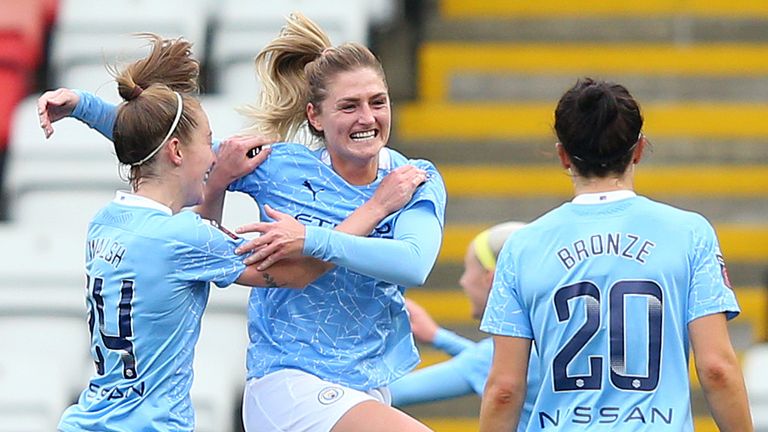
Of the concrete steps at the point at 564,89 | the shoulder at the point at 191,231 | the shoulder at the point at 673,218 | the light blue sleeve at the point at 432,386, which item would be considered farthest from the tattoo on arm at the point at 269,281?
the concrete steps at the point at 564,89

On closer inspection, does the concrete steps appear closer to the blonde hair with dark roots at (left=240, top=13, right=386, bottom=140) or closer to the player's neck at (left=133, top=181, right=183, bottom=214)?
the blonde hair with dark roots at (left=240, top=13, right=386, bottom=140)

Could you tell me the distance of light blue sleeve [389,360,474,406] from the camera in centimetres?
433

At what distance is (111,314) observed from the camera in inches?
127

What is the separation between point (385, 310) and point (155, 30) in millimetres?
3294

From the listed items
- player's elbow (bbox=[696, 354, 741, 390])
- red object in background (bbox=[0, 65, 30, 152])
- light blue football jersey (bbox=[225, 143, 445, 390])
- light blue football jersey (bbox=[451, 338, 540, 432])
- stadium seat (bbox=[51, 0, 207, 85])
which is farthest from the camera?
stadium seat (bbox=[51, 0, 207, 85])

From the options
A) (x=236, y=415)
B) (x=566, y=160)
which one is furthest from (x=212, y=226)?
(x=236, y=415)

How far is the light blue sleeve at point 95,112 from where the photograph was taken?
3.54 m

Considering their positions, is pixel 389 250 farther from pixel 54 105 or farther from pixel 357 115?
pixel 54 105

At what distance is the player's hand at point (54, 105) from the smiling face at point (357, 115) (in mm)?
565

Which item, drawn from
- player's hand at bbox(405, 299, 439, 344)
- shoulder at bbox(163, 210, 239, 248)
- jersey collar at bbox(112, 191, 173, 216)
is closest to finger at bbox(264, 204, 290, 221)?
shoulder at bbox(163, 210, 239, 248)

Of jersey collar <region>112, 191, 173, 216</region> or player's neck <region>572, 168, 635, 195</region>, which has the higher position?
player's neck <region>572, 168, 635, 195</region>

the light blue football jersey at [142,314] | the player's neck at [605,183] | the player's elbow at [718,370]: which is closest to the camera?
the player's elbow at [718,370]

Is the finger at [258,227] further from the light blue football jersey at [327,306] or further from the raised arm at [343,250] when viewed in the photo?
the light blue football jersey at [327,306]

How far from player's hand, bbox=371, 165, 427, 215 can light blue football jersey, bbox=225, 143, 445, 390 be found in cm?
4
